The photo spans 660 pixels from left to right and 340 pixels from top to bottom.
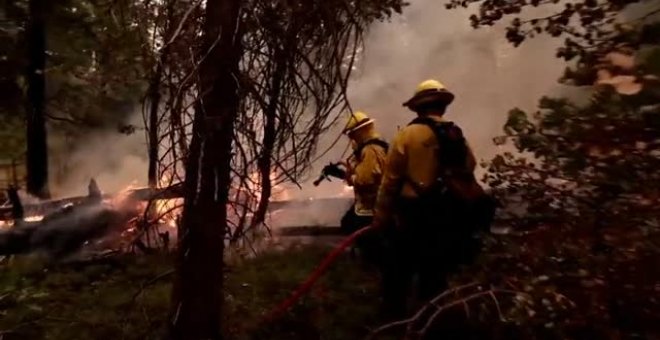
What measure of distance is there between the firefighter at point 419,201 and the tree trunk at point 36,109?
1134 cm

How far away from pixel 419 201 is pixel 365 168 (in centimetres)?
138

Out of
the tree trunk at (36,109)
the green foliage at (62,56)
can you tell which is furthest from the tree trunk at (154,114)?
the tree trunk at (36,109)

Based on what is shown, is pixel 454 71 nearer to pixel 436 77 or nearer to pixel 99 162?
pixel 436 77

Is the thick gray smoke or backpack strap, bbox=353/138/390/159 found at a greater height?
the thick gray smoke

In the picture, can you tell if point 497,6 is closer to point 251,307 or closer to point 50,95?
point 251,307

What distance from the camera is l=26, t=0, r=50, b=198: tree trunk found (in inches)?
591

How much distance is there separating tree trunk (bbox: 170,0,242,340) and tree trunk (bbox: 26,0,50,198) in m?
11.0

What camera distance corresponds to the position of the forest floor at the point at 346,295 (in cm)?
328

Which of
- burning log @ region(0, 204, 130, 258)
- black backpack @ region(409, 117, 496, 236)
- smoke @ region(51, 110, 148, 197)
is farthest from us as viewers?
smoke @ region(51, 110, 148, 197)

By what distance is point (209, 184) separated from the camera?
4.57 meters

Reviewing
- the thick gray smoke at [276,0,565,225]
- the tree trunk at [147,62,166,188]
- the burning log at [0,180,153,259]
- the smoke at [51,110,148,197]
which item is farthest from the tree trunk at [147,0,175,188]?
the smoke at [51,110,148,197]

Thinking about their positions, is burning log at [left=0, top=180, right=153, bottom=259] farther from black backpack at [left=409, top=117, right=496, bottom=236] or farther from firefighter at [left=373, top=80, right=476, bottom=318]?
black backpack at [left=409, top=117, right=496, bottom=236]

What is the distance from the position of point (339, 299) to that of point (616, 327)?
3183 mm

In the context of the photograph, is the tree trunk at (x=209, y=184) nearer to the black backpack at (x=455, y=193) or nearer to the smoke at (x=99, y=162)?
the black backpack at (x=455, y=193)
